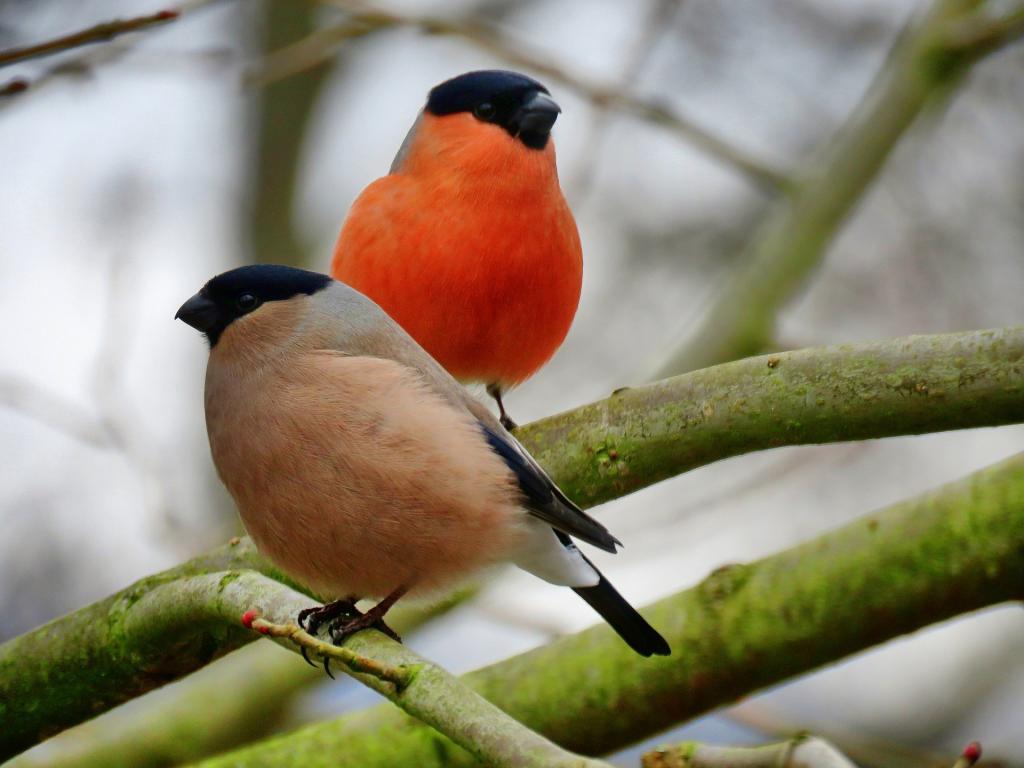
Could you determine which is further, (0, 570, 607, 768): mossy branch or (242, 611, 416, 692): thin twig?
(242, 611, 416, 692): thin twig

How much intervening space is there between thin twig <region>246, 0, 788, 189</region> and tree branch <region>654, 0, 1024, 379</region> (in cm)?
20

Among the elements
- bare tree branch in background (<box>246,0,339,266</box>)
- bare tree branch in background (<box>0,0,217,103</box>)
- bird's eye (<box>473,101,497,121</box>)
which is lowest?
bare tree branch in background (<box>246,0,339,266</box>)

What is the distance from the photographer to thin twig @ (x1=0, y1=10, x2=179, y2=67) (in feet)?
8.06

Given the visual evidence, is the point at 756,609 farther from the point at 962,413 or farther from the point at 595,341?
the point at 595,341

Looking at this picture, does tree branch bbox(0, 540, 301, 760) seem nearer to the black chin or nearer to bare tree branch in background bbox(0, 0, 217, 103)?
bare tree branch in background bbox(0, 0, 217, 103)

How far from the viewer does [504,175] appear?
3.89 m

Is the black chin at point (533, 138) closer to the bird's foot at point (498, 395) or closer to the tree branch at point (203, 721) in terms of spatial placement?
the bird's foot at point (498, 395)

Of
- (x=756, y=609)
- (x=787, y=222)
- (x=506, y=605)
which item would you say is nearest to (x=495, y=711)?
(x=756, y=609)

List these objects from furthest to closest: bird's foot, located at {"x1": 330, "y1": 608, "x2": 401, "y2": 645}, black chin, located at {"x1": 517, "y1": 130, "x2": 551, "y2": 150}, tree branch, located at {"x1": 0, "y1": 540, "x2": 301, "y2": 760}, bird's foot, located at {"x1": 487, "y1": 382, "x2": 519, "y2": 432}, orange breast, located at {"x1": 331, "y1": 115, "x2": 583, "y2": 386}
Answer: bird's foot, located at {"x1": 487, "y1": 382, "x2": 519, "y2": 432} → black chin, located at {"x1": 517, "y1": 130, "x2": 551, "y2": 150} → orange breast, located at {"x1": 331, "y1": 115, "x2": 583, "y2": 386} → tree branch, located at {"x1": 0, "y1": 540, "x2": 301, "y2": 760} → bird's foot, located at {"x1": 330, "y1": 608, "x2": 401, "y2": 645}

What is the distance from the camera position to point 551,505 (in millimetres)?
2834

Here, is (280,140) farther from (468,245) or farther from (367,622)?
(367,622)

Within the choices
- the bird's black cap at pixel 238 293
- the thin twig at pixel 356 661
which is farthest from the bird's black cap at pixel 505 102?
the thin twig at pixel 356 661

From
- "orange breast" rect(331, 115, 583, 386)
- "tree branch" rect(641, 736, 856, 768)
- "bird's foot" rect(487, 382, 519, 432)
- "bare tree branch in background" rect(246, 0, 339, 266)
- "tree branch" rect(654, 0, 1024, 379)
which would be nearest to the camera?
"tree branch" rect(641, 736, 856, 768)

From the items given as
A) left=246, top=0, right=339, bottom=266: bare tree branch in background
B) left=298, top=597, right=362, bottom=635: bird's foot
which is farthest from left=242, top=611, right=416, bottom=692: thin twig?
left=246, top=0, right=339, bottom=266: bare tree branch in background
